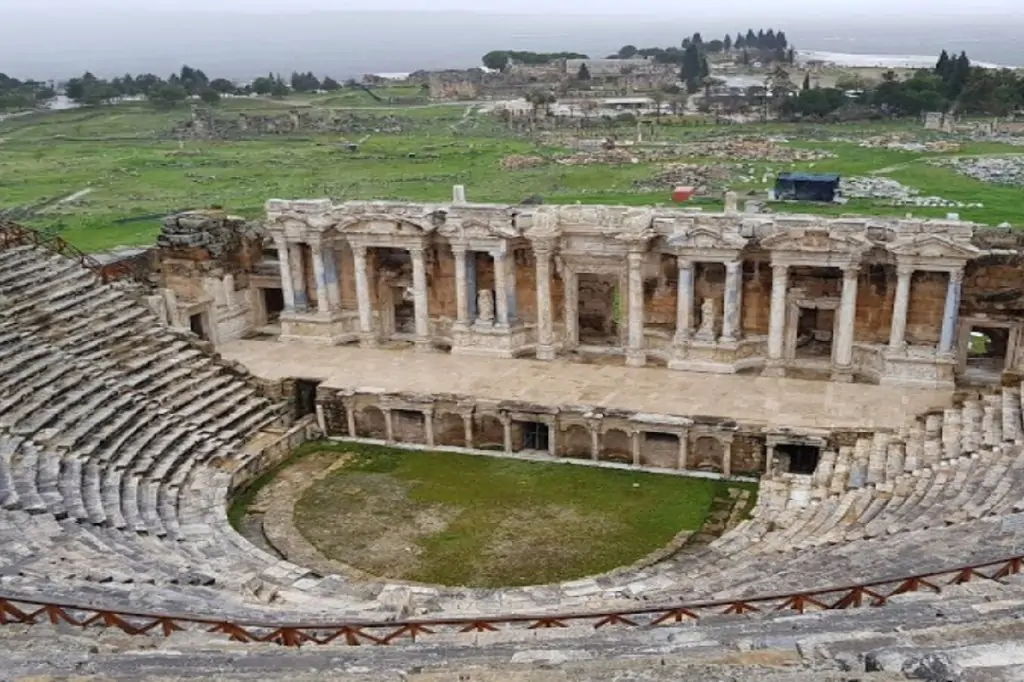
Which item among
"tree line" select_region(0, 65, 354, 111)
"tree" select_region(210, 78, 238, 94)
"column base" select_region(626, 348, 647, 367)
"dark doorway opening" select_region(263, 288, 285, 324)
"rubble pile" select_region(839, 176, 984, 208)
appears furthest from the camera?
"tree" select_region(210, 78, 238, 94)

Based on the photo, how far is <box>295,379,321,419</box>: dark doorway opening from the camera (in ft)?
83.1

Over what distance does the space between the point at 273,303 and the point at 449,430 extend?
10783mm

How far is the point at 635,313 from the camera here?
2578 centimetres

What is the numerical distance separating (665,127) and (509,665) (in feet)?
297

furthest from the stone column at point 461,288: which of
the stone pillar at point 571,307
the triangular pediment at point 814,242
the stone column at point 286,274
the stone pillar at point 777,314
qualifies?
the stone pillar at point 777,314

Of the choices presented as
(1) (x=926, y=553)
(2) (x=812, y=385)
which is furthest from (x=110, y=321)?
(1) (x=926, y=553)

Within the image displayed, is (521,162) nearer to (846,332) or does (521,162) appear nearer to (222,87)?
(846,332)

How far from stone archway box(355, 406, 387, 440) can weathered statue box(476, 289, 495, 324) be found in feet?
14.8

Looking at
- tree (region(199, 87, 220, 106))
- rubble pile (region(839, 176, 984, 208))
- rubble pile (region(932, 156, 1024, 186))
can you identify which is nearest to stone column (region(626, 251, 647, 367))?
rubble pile (region(839, 176, 984, 208))

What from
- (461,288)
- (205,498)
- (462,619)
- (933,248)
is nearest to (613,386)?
(461,288)

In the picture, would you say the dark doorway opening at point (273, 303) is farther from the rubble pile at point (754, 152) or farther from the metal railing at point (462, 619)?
the rubble pile at point (754, 152)

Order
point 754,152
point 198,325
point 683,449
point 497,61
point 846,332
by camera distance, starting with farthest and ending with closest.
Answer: point 497,61 < point 754,152 < point 198,325 < point 846,332 < point 683,449

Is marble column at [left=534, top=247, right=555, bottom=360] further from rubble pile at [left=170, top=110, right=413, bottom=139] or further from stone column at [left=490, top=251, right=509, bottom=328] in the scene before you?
rubble pile at [left=170, top=110, right=413, bottom=139]

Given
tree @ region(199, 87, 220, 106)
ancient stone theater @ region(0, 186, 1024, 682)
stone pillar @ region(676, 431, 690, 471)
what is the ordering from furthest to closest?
tree @ region(199, 87, 220, 106) < stone pillar @ region(676, 431, 690, 471) < ancient stone theater @ region(0, 186, 1024, 682)
